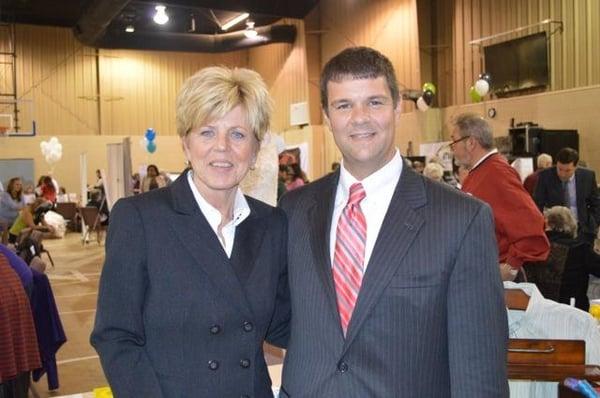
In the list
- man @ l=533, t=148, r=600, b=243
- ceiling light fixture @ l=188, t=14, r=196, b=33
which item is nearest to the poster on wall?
man @ l=533, t=148, r=600, b=243

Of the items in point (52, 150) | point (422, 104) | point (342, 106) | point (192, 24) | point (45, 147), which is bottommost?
point (342, 106)

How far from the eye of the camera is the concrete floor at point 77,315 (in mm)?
4707

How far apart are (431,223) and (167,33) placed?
57.2 feet

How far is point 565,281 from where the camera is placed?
4.32 metres

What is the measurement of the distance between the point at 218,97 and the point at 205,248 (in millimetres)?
366

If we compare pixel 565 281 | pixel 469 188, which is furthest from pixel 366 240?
pixel 565 281

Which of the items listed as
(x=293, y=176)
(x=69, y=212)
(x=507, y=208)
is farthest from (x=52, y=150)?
(x=507, y=208)

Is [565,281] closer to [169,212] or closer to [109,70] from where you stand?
[169,212]

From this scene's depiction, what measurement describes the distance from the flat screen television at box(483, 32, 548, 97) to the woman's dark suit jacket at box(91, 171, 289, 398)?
10.9 metres

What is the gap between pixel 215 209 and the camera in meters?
1.62

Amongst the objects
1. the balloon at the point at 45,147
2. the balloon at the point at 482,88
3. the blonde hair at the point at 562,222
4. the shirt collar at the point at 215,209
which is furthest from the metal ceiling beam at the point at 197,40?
the shirt collar at the point at 215,209

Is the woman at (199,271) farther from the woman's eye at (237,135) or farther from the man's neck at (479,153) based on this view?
the man's neck at (479,153)

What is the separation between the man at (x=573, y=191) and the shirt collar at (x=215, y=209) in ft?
18.5

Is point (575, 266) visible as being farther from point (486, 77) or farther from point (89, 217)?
point (89, 217)
